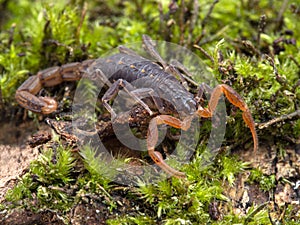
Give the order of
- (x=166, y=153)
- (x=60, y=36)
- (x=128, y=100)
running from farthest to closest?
(x=60, y=36) → (x=128, y=100) → (x=166, y=153)

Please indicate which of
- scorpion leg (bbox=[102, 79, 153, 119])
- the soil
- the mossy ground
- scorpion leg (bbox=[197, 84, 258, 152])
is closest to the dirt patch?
the soil

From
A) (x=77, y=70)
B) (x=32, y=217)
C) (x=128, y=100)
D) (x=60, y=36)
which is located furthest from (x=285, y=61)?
(x=32, y=217)

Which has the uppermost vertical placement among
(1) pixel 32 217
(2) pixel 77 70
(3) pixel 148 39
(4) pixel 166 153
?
(3) pixel 148 39

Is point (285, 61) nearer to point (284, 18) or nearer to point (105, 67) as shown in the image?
point (284, 18)

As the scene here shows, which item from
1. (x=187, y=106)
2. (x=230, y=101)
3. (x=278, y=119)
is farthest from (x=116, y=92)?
(x=278, y=119)

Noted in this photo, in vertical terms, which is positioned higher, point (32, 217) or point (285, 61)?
point (285, 61)

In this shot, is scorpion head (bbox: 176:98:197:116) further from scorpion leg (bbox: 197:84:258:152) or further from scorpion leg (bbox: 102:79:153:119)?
scorpion leg (bbox: 102:79:153:119)
